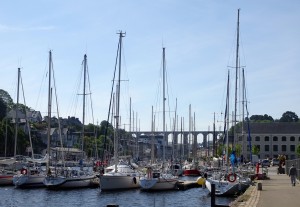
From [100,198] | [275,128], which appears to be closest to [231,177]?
[100,198]

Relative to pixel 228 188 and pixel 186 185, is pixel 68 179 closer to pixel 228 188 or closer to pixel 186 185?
pixel 186 185

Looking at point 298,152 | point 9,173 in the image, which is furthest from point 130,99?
point 298,152

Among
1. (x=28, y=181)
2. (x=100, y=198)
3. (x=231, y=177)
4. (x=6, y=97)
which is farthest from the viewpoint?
(x=6, y=97)

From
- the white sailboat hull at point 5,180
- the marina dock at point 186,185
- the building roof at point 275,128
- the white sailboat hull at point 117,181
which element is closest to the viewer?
the white sailboat hull at point 117,181

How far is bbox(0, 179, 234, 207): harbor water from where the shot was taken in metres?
41.3

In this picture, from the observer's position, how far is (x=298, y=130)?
174125 millimetres

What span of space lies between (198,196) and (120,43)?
1766cm

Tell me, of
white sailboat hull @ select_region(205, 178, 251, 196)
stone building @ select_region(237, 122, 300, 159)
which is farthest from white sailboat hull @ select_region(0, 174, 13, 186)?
stone building @ select_region(237, 122, 300, 159)

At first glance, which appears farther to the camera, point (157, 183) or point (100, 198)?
point (157, 183)

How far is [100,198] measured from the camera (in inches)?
1785

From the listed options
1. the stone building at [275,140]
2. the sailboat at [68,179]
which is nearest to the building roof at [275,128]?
the stone building at [275,140]

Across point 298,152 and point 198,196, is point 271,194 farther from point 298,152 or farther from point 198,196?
point 298,152

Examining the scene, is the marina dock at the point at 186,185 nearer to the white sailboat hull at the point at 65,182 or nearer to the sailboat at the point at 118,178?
the sailboat at the point at 118,178

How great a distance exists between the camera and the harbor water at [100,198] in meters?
41.3
